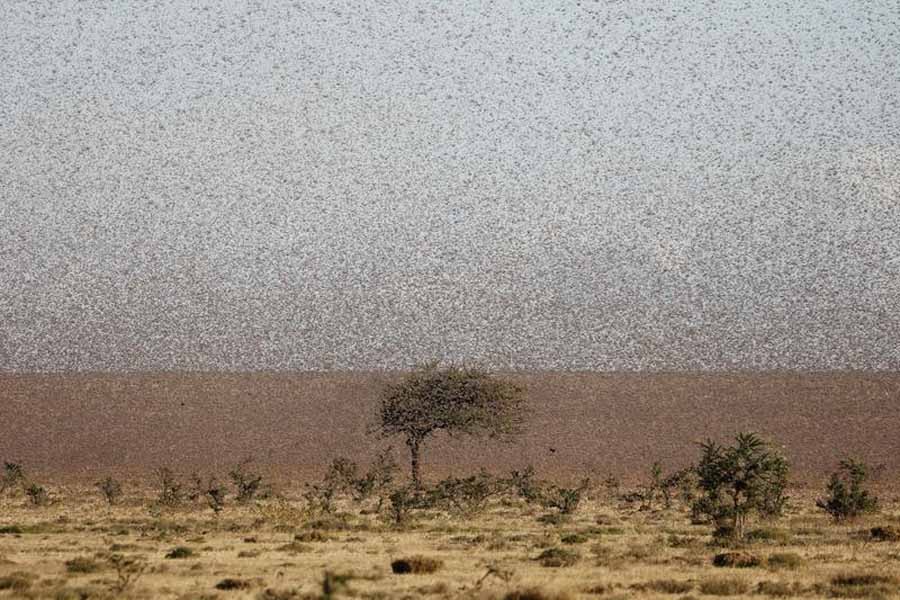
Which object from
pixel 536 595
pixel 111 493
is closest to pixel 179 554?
pixel 536 595

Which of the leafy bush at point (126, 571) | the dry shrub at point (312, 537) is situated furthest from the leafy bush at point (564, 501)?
the leafy bush at point (126, 571)

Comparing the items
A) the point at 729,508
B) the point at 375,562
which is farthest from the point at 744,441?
the point at 375,562

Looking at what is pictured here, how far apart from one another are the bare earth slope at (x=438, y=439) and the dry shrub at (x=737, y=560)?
5858 cm

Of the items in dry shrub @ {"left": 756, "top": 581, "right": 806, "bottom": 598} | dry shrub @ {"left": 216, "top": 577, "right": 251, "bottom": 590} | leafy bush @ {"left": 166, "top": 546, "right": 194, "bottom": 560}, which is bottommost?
dry shrub @ {"left": 756, "top": 581, "right": 806, "bottom": 598}

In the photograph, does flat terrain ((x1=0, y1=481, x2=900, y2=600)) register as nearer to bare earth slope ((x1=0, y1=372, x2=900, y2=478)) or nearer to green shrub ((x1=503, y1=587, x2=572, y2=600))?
green shrub ((x1=503, y1=587, x2=572, y2=600))

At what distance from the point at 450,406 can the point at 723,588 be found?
5182cm

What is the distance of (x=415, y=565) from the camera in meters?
28.8

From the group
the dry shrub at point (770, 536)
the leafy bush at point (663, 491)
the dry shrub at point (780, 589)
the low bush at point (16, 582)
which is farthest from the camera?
the leafy bush at point (663, 491)

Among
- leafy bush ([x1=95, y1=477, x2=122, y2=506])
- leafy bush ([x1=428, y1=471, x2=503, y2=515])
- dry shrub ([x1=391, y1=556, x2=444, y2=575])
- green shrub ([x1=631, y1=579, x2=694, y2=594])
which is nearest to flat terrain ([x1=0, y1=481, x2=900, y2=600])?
green shrub ([x1=631, y1=579, x2=694, y2=594])

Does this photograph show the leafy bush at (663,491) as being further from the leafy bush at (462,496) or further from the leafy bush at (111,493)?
the leafy bush at (111,493)

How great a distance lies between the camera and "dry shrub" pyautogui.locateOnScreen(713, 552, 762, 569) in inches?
1191

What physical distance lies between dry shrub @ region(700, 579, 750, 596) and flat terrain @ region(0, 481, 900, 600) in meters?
0.05

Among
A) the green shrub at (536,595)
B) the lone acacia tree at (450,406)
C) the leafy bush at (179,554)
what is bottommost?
the leafy bush at (179,554)

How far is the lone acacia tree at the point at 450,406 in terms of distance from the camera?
76.2 meters
